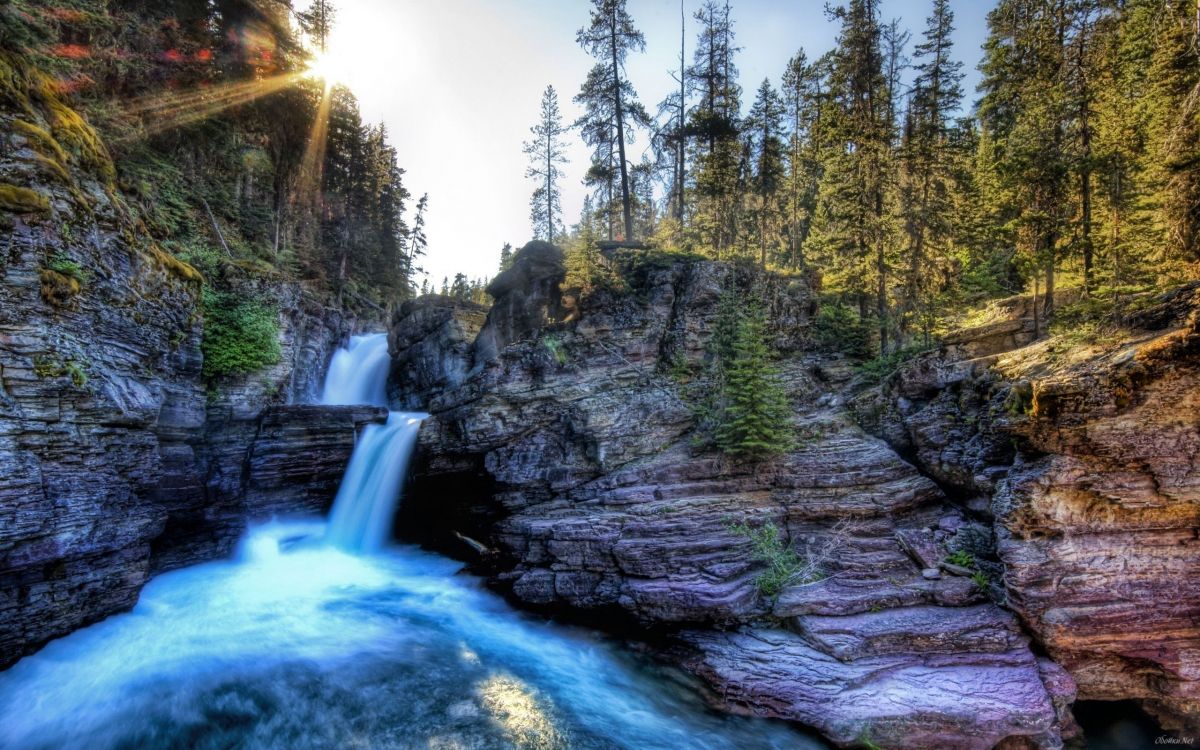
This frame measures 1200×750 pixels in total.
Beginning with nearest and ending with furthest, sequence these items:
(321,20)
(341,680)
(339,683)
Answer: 1. (339,683)
2. (341,680)
3. (321,20)

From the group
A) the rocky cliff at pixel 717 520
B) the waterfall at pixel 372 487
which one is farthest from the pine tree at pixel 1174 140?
the waterfall at pixel 372 487

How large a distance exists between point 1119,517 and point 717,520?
7098mm

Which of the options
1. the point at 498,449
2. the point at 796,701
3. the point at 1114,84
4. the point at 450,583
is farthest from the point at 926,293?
the point at 450,583

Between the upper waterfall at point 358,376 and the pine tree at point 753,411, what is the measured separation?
55.9ft

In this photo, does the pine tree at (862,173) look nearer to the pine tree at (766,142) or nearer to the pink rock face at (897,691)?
the pine tree at (766,142)

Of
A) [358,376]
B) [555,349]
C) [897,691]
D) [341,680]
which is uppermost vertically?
[555,349]

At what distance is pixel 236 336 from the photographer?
14.7m

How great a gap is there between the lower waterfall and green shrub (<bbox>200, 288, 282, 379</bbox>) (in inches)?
241

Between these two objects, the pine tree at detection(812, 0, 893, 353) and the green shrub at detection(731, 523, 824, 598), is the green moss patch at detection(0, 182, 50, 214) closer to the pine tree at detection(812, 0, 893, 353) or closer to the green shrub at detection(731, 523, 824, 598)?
the green shrub at detection(731, 523, 824, 598)

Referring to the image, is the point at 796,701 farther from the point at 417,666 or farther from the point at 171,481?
the point at 171,481

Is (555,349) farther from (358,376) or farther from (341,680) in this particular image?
(358,376)

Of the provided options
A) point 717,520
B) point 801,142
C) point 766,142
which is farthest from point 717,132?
point 717,520

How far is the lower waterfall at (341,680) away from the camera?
774 centimetres

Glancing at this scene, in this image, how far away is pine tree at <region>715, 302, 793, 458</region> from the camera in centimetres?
1238
